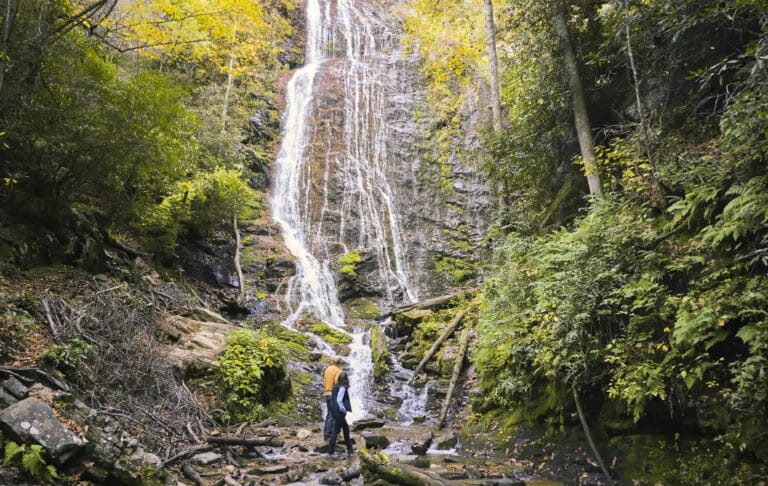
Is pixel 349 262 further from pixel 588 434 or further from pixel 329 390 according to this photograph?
pixel 588 434

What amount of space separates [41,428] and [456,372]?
25.3 feet

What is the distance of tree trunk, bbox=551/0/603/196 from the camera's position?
8.36 meters

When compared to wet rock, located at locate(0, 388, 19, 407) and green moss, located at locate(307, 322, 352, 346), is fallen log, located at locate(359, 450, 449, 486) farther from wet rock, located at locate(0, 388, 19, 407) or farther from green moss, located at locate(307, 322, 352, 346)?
green moss, located at locate(307, 322, 352, 346)

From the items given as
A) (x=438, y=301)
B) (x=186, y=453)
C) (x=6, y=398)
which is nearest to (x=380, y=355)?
(x=438, y=301)

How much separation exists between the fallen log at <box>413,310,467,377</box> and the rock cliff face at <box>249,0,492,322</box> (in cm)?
586

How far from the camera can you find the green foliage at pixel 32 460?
397 cm

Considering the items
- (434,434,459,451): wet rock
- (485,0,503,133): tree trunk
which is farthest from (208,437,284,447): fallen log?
(485,0,503,133): tree trunk

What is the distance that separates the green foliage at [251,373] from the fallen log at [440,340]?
339 cm

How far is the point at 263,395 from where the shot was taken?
943 cm

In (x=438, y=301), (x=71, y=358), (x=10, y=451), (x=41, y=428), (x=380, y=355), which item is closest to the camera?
(x=10, y=451)

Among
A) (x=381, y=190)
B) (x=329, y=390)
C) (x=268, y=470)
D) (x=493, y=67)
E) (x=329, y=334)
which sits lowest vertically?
(x=268, y=470)

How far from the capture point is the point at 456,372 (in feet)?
33.5

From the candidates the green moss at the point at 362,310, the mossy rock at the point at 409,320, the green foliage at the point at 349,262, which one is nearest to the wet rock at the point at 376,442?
the mossy rock at the point at 409,320

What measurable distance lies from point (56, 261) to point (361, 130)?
64.2ft
